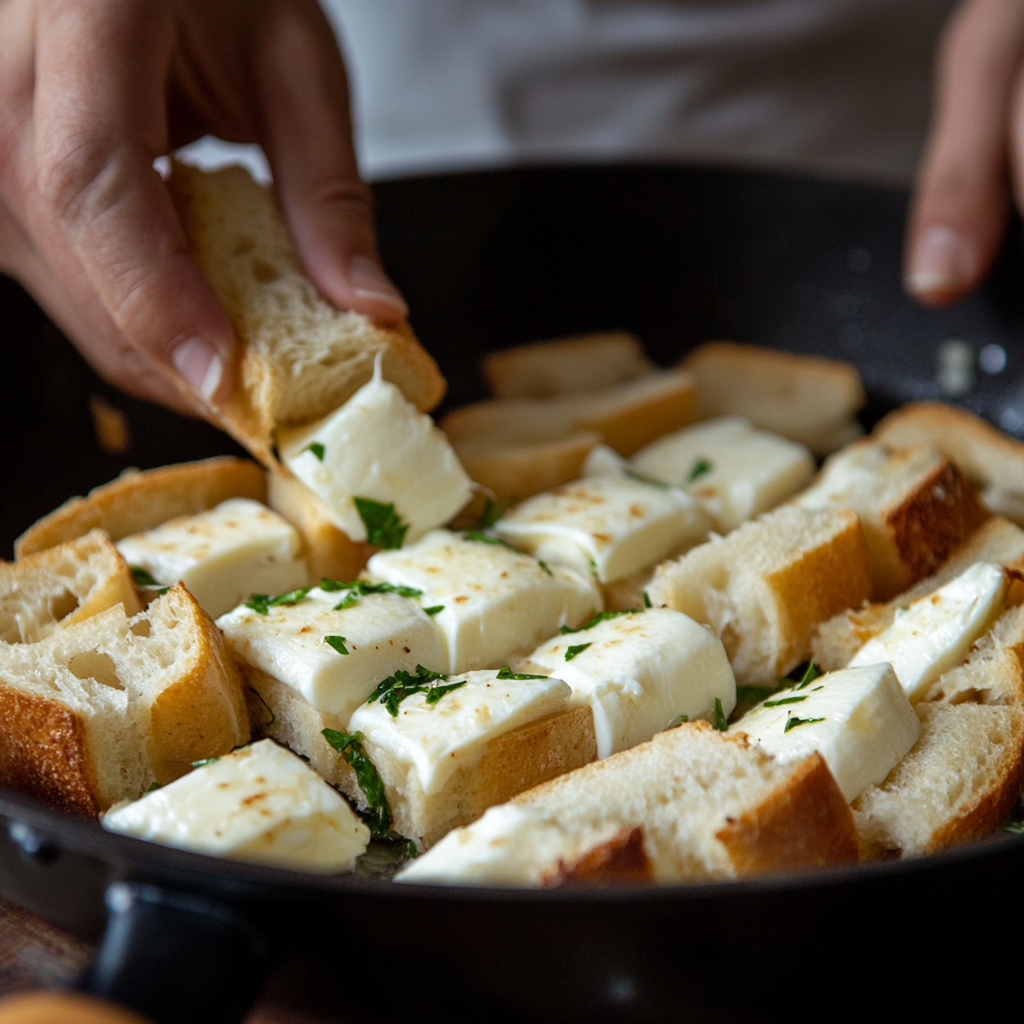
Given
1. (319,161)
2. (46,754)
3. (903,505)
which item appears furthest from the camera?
(319,161)

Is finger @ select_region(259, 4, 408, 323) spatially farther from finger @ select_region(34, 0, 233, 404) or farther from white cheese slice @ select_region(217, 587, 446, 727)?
→ white cheese slice @ select_region(217, 587, 446, 727)

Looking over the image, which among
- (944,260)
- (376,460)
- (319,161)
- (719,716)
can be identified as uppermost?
(319,161)

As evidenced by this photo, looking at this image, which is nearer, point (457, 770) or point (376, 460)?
point (457, 770)

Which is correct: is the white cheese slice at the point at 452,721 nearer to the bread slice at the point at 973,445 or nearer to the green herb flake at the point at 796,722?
the green herb flake at the point at 796,722

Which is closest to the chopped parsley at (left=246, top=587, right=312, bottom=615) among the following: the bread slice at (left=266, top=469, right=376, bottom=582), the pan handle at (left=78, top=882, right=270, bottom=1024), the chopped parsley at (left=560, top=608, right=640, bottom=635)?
the bread slice at (left=266, top=469, right=376, bottom=582)

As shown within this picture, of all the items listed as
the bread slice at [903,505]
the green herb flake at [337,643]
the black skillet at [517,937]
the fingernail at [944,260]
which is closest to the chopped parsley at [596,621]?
the green herb flake at [337,643]

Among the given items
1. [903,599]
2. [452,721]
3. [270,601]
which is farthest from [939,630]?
[270,601]

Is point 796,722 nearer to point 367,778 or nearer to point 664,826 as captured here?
point 664,826
